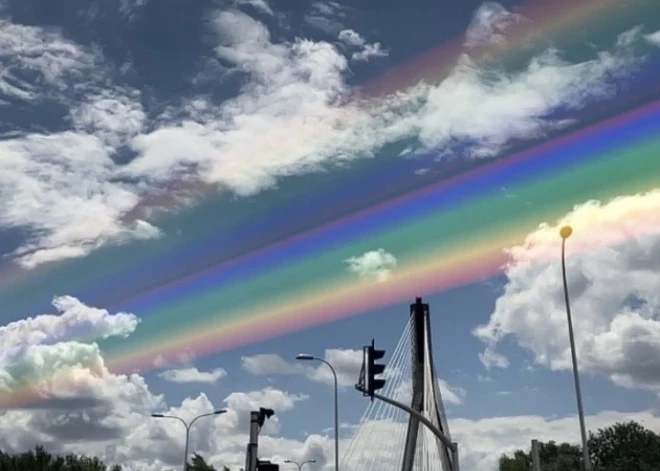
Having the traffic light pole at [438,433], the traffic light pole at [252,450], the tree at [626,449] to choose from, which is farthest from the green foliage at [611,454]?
the traffic light pole at [252,450]

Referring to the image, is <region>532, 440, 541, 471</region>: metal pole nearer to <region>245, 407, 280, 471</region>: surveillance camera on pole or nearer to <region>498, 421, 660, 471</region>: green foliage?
<region>245, 407, 280, 471</region>: surveillance camera on pole

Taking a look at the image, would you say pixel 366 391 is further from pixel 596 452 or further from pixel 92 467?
pixel 596 452

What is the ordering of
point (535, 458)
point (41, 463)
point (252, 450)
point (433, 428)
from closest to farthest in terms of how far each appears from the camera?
1. point (252, 450)
2. point (535, 458)
3. point (433, 428)
4. point (41, 463)

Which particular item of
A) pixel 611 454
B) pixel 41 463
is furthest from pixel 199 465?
pixel 611 454

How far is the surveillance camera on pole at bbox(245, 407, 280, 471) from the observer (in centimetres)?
1365

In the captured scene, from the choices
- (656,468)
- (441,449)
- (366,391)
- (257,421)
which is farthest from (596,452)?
(257,421)

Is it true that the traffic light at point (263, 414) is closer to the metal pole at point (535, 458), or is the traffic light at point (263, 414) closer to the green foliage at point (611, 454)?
the metal pole at point (535, 458)

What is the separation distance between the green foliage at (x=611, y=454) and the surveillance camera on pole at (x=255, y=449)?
3087 inches

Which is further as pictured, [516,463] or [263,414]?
[516,463]

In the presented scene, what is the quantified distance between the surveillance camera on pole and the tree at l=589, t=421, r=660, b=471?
270ft

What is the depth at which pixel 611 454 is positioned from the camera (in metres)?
94.0

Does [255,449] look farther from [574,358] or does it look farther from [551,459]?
[551,459]

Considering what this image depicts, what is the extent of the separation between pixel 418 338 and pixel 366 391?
1298 inches

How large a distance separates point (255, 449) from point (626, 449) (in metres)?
89.1
